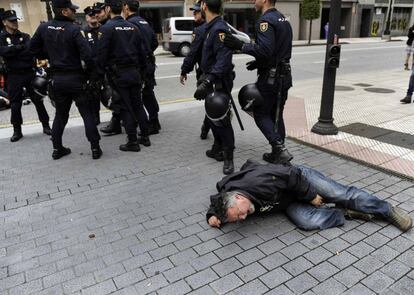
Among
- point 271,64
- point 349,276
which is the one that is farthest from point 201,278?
point 271,64

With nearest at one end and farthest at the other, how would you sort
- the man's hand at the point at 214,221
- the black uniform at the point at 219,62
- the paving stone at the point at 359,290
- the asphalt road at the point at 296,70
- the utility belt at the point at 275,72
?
the paving stone at the point at 359,290
the man's hand at the point at 214,221
the black uniform at the point at 219,62
the utility belt at the point at 275,72
the asphalt road at the point at 296,70

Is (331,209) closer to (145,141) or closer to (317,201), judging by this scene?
(317,201)

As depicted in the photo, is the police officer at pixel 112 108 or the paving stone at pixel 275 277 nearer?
the paving stone at pixel 275 277

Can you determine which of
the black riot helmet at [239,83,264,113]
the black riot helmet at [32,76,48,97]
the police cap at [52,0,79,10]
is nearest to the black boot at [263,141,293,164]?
the black riot helmet at [239,83,264,113]

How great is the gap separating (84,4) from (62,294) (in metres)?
23.3

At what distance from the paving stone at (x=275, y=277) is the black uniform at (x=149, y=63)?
3.81m

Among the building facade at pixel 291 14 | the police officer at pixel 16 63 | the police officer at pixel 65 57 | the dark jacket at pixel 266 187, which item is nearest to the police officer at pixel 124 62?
the police officer at pixel 65 57

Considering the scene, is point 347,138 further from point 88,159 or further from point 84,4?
point 84,4

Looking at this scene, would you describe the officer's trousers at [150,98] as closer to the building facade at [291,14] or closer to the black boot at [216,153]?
the black boot at [216,153]

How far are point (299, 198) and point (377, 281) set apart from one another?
91 centimetres

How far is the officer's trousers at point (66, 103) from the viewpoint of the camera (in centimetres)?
491

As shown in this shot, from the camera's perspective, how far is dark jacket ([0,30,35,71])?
18.3ft

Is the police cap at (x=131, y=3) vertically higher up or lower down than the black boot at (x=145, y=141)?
higher up

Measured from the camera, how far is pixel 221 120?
4438 mm
